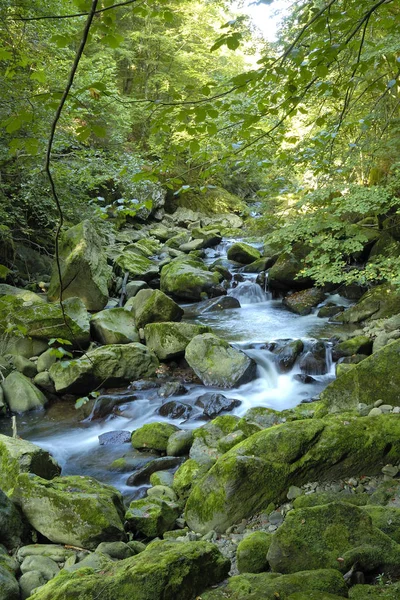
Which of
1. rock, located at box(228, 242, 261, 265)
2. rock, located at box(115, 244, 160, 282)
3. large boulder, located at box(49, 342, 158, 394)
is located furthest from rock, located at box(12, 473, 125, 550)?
rock, located at box(228, 242, 261, 265)

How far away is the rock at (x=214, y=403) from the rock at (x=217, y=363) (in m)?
Result: 0.63

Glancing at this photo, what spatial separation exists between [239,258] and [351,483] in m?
12.6

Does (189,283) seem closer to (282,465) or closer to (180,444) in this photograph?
(180,444)

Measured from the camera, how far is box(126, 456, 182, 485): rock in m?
5.39

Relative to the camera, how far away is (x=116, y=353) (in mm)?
8320

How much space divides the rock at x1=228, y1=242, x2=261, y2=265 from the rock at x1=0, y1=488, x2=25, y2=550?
12.8 metres

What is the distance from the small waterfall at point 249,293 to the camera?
13.3 m

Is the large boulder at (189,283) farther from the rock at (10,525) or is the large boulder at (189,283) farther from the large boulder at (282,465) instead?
the rock at (10,525)

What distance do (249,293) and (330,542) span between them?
1096cm

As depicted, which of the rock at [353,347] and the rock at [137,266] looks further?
the rock at [137,266]

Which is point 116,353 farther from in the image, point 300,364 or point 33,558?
point 33,558

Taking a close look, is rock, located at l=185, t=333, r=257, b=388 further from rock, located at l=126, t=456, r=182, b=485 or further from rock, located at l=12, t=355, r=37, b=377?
rock, located at l=12, t=355, r=37, b=377

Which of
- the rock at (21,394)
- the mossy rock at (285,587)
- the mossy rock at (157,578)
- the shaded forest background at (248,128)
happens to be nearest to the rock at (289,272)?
the shaded forest background at (248,128)

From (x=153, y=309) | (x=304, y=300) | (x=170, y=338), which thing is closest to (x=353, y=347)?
(x=170, y=338)
